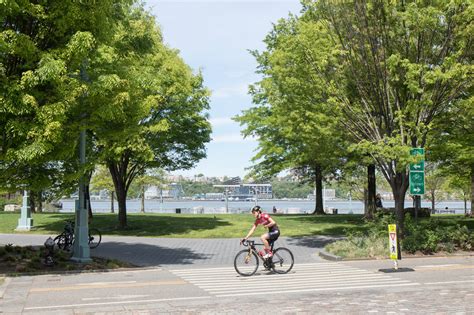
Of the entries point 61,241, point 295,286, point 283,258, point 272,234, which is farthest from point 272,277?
point 61,241

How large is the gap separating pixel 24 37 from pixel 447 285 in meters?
11.8

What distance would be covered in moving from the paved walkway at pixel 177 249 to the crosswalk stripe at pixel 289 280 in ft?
6.28

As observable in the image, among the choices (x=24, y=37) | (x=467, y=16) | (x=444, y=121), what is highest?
(x=467, y=16)

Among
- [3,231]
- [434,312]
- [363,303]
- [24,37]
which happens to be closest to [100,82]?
[24,37]

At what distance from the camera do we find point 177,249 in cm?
1948

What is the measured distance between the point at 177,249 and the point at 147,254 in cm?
175

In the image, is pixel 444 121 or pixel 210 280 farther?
pixel 444 121

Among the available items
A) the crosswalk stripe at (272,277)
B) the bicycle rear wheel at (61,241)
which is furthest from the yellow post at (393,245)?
the bicycle rear wheel at (61,241)

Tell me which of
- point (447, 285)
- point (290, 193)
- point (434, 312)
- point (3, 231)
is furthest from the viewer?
point (290, 193)

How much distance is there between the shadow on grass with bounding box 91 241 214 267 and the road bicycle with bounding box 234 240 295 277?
3015mm

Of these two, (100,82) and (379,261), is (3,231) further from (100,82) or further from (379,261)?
(379,261)

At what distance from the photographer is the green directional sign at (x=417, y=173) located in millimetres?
15375

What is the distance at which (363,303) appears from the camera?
9336 millimetres

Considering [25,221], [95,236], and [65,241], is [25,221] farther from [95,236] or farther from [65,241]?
[65,241]
